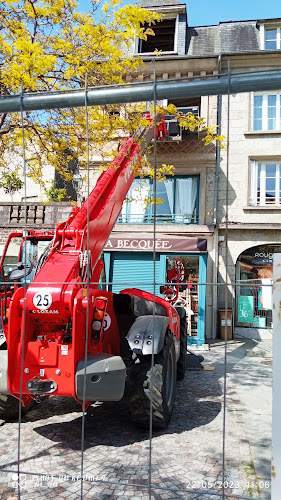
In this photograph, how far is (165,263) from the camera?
12141 mm

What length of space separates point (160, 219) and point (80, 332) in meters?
9.83

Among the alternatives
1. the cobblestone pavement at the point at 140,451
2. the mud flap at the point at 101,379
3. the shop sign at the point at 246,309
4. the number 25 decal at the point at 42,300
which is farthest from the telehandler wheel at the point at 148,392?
the shop sign at the point at 246,309

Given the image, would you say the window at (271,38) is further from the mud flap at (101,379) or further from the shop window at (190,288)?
the mud flap at (101,379)

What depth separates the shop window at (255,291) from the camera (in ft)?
34.9

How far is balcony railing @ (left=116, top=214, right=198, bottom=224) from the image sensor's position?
13.3m

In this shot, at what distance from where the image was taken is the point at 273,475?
2133 millimetres

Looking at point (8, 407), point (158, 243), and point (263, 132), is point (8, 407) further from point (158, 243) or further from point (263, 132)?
point (263, 132)

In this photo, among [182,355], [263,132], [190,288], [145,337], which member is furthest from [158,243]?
[145,337]

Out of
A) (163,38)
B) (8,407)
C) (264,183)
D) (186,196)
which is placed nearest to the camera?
(8,407)

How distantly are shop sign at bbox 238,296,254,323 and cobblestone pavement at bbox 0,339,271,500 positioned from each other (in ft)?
17.6

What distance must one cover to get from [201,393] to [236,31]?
13.6 m

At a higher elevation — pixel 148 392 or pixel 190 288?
pixel 190 288

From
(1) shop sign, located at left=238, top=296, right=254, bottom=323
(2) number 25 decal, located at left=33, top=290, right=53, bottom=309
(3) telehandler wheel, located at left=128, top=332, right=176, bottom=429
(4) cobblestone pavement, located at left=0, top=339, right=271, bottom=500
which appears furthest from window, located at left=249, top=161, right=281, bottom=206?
(2) number 25 decal, located at left=33, top=290, right=53, bottom=309

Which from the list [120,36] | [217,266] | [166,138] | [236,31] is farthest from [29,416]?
[236,31]
